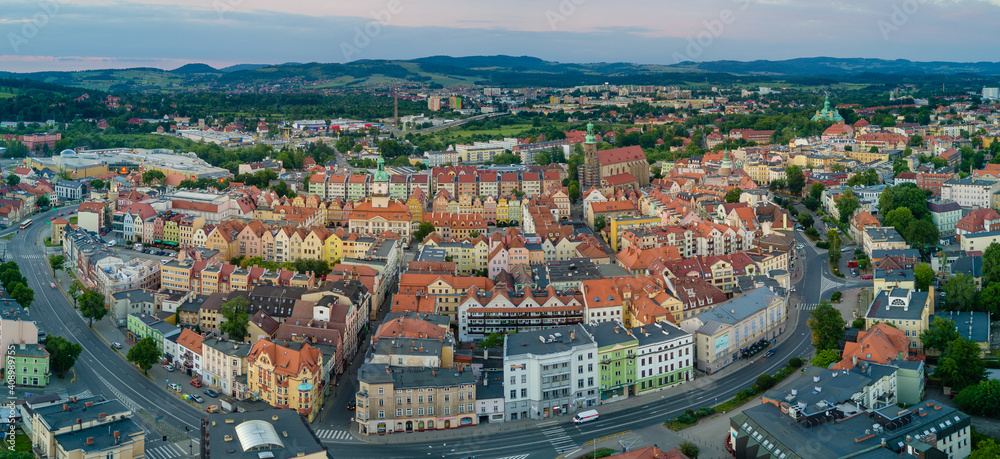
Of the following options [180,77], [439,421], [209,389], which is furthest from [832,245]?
[180,77]

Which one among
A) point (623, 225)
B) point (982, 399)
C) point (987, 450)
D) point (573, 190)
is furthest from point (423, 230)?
point (987, 450)

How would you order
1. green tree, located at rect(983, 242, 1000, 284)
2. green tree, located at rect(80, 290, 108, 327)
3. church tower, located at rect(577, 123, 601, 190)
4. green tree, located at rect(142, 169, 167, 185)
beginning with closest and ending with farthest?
green tree, located at rect(80, 290, 108, 327), green tree, located at rect(983, 242, 1000, 284), green tree, located at rect(142, 169, 167, 185), church tower, located at rect(577, 123, 601, 190)

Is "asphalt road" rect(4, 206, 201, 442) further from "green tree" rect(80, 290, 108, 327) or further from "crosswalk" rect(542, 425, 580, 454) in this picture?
"crosswalk" rect(542, 425, 580, 454)

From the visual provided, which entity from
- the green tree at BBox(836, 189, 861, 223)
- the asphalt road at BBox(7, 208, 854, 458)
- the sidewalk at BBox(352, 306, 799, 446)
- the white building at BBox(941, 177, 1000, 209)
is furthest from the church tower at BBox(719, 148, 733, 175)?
the sidewalk at BBox(352, 306, 799, 446)

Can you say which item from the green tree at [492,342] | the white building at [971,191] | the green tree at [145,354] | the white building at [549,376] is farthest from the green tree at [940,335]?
the green tree at [145,354]

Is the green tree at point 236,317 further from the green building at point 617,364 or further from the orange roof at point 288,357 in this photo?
the green building at point 617,364

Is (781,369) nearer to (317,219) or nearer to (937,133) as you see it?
(317,219)
